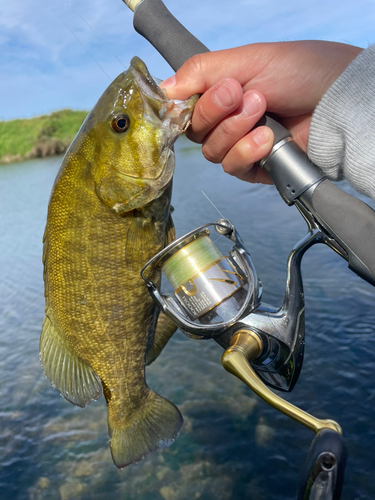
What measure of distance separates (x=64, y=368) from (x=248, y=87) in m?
1.56

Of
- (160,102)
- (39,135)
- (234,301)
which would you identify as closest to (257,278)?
(234,301)

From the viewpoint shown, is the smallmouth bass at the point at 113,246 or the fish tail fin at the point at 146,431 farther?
the fish tail fin at the point at 146,431

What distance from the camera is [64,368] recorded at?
6.26 feet

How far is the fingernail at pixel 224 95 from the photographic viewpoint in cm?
159

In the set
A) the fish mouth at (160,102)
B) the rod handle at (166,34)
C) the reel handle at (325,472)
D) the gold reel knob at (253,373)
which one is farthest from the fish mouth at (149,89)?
the reel handle at (325,472)

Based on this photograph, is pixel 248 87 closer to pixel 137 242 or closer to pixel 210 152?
pixel 210 152

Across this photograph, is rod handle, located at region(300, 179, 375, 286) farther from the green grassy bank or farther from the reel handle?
the green grassy bank

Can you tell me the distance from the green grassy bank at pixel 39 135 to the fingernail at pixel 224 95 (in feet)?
60.4

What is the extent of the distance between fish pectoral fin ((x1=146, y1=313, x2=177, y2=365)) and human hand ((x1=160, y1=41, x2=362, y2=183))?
866 millimetres

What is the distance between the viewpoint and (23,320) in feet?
14.8

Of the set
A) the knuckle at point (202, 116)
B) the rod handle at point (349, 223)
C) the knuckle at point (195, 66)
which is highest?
the knuckle at point (195, 66)

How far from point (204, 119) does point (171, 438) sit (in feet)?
5.00

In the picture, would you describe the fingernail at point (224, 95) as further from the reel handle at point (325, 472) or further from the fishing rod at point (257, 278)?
the reel handle at point (325, 472)

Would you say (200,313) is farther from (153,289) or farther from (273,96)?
(273,96)
